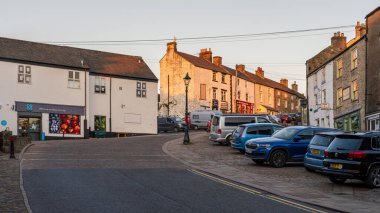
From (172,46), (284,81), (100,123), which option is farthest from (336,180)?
(284,81)

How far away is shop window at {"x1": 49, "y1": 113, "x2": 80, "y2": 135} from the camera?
46.3 metres

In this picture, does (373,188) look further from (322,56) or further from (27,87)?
(322,56)

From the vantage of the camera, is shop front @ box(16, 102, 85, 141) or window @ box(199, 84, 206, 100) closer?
shop front @ box(16, 102, 85, 141)

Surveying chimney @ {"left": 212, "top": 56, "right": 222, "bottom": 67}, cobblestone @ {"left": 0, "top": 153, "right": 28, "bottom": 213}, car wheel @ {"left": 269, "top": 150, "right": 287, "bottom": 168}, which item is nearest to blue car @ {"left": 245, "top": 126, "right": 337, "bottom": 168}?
car wheel @ {"left": 269, "top": 150, "right": 287, "bottom": 168}

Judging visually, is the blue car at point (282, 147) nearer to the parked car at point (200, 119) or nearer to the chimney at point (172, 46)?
the parked car at point (200, 119)

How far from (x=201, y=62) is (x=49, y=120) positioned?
33147mm

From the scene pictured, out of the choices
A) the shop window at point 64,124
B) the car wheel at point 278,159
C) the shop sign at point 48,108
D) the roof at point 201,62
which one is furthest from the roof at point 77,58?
the car wheel at point 278,159

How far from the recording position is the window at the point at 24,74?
4475 cm

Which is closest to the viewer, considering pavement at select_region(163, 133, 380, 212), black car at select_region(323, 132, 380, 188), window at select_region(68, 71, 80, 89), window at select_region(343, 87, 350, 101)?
pavement at select_region(163, 133, 380, 212)

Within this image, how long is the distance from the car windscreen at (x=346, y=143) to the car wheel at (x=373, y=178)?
0.85 metres

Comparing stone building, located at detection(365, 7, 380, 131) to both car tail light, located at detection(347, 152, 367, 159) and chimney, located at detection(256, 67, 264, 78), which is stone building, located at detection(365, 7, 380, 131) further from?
chimney, located at detection(256, 67, 264, 78)

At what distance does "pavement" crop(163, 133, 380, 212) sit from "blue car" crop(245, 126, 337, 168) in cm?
42

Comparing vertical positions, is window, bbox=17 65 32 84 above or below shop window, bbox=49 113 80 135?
above

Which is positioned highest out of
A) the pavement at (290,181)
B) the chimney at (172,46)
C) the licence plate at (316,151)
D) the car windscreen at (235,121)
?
the chimney at (172,46)
